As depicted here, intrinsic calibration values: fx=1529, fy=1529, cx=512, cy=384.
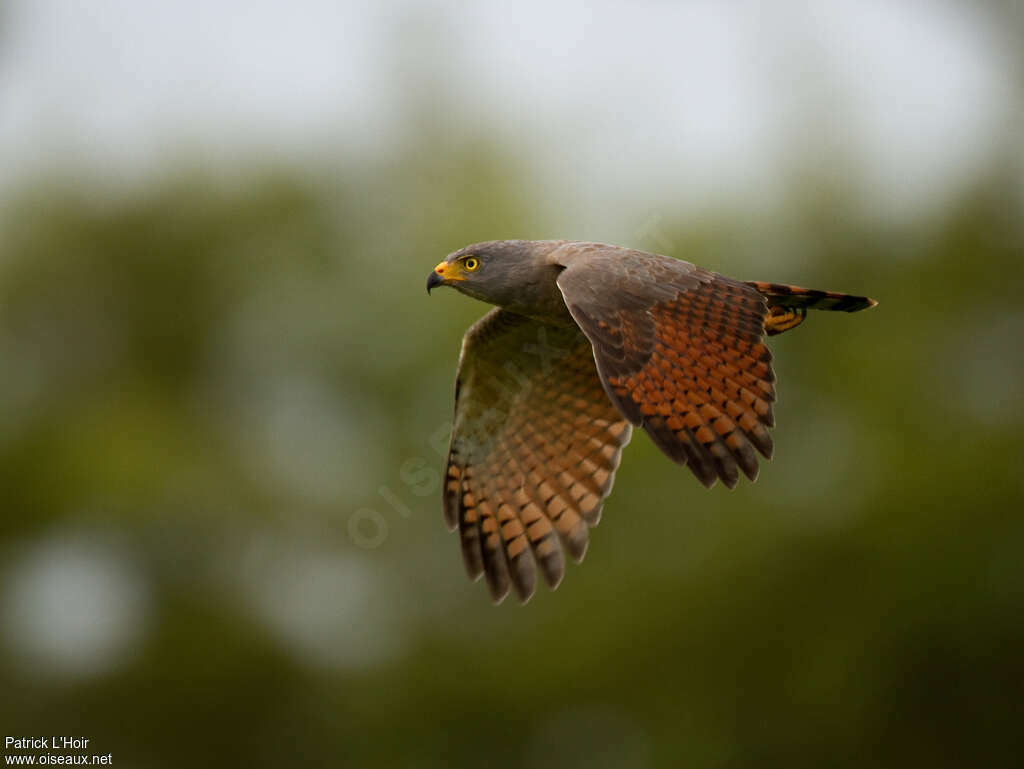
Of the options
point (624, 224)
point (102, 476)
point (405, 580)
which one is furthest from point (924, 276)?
point (102, 476)

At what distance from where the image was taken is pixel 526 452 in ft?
30.3

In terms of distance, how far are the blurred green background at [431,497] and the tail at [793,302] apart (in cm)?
988

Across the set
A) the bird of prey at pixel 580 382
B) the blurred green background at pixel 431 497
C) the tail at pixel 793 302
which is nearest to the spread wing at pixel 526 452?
the bird of prey at pixel 580 382

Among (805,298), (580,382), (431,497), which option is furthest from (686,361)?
(431,497)

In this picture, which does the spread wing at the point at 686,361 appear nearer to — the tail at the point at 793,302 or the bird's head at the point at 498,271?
the tail at the point at 793,302

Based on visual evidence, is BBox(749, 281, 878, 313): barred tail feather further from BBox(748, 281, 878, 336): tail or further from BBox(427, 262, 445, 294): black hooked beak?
BBox(427, 262, 445, 294): black hooked beak

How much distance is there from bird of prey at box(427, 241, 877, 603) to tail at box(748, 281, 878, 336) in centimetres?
1

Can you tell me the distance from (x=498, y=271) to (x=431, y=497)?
1178 cm

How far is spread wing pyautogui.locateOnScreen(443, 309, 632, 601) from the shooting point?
9031 mm

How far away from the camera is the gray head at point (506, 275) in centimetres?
822

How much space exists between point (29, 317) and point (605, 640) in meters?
9.82

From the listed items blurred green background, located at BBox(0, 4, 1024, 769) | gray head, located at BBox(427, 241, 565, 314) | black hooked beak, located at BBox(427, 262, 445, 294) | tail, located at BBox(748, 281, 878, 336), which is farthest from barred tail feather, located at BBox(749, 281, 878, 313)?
blurred green background, located at BBox(0, 4, 1024, 769)

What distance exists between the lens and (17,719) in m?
19.5

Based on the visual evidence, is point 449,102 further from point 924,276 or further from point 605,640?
point 605,640
